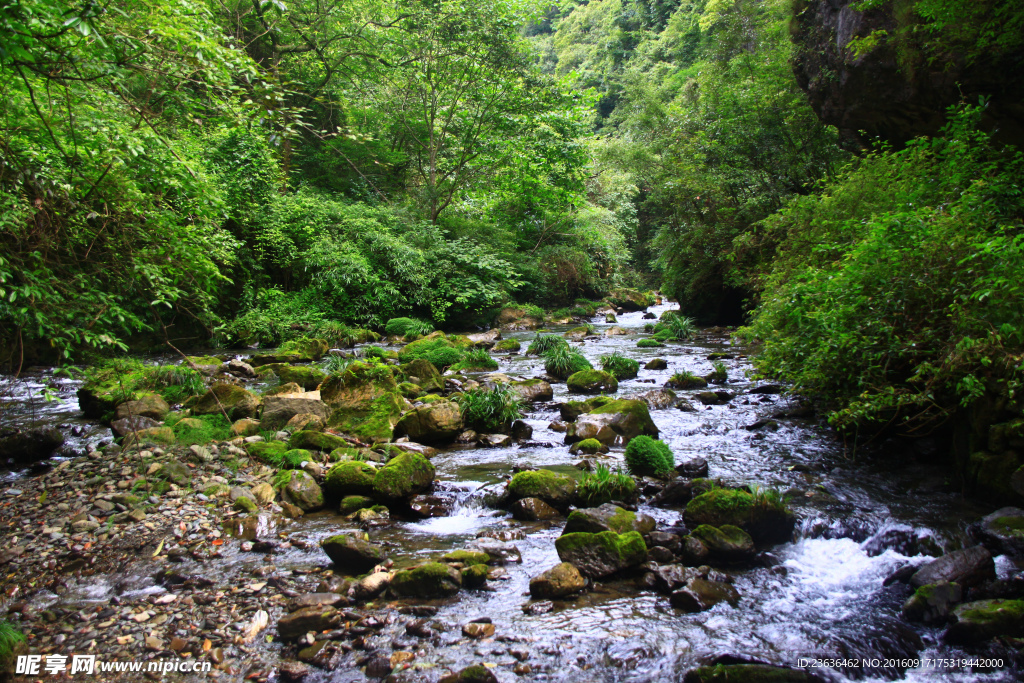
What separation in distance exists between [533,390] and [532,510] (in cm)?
500

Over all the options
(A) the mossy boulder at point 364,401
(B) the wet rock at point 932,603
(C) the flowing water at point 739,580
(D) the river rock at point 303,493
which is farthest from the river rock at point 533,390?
(B) the wet rock at point 932,603

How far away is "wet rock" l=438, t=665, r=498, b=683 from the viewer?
340cm

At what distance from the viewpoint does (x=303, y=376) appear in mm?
10984

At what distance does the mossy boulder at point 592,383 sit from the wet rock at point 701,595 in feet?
22.6

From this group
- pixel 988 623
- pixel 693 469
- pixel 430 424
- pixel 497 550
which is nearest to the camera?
pixel 988 623

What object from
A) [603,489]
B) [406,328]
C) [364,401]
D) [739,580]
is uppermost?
[364,401]

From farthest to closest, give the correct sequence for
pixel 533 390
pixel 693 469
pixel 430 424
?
pixel 533 390 → pixel 430 424 → pixel 693 469

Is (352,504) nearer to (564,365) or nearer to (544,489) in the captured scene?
(544,489)

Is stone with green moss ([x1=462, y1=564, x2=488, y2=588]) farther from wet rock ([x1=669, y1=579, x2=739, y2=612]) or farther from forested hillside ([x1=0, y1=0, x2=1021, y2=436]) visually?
forested hillside ([x1=0, y1=0, x2=1021, y2=436])

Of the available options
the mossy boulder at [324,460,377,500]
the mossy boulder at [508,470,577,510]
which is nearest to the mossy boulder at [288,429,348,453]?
the mossy boulder at [324,460,377,500]

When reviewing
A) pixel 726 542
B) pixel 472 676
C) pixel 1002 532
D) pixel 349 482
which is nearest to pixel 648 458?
pixel 726 542

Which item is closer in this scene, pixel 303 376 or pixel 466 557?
pixel 466 557

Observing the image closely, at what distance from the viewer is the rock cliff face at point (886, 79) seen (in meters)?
8.83

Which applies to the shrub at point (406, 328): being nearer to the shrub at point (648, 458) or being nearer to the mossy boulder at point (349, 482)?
the mossy boulder at point (349, 482)
